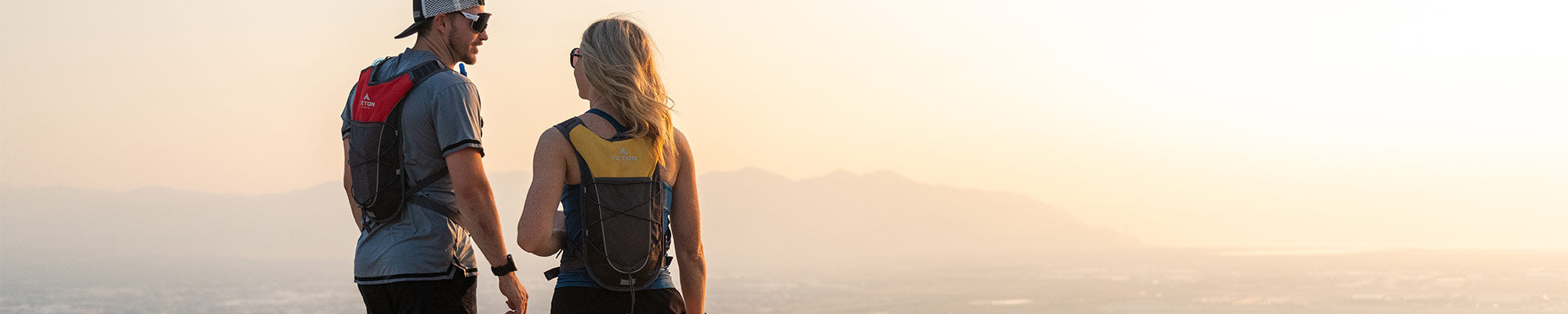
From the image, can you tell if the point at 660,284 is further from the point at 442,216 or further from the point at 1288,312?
the point at 1288,312

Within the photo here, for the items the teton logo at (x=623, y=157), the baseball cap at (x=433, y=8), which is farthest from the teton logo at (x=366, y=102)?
the teton logo at (x=623, y=157)

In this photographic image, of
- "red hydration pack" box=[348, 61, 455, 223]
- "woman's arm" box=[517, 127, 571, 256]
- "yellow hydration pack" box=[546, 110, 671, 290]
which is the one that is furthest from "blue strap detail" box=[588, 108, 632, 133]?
"red hydration pack" box=[348, 61, 455, 223]

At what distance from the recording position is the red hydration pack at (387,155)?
4.31 meters

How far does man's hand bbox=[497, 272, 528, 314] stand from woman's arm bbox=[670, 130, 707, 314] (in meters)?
0.64

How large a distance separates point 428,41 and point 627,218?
1.02 metres

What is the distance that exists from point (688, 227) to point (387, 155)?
45.0 inches

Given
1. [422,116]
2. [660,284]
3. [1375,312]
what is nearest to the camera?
[422,116]

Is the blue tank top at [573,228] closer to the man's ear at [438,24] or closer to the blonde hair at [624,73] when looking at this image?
the blonde hair at [624,73]

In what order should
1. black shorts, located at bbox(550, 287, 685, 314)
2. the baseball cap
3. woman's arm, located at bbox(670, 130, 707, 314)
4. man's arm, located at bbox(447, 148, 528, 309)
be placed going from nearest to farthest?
1. man's arm, located at bbox(447, 148, 528, 309)
2. black shorts, located at bbox(550, 287, 685, 314)
3. the baseball cap
4. woman's arm, located at bbox(670, 130, 707, 314)

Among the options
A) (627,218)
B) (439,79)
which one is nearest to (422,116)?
(439,79)

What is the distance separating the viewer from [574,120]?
14.2 feet

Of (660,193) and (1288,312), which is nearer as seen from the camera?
(660,193)

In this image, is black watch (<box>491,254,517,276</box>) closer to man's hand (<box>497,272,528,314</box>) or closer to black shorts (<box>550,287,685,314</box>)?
man's hand (<box>497,272,528,314</box>)

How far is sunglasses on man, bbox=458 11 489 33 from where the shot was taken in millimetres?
4543
